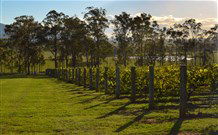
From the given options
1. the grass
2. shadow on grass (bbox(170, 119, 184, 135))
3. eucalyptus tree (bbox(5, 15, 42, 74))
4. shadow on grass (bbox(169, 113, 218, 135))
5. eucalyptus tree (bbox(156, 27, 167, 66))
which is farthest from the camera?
eucalyptus tree (bbox(5, 15, 42, 74))

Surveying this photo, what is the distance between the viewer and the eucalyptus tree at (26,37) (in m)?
81.5

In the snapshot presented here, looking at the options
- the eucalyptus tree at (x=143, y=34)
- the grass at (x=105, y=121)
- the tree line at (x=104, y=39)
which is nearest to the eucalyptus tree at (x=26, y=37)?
the tree line at (x=104, y=39)

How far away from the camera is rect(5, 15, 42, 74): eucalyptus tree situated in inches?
3209

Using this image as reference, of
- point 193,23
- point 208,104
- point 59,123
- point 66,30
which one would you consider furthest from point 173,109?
point 66,30

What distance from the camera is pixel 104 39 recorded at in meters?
70.4

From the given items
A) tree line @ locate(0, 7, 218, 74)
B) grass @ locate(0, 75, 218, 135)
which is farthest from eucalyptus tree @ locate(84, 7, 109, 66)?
grass @ locate(0, 75, 218, 135)

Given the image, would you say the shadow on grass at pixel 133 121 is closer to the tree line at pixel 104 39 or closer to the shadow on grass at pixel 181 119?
the shadow on grass at pixel 181 119

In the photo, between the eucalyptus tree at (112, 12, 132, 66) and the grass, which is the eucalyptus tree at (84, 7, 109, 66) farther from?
the grass

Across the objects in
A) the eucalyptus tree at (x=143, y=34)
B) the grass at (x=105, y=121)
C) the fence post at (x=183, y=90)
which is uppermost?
the eucalyptus tree at (x=143, y=34)

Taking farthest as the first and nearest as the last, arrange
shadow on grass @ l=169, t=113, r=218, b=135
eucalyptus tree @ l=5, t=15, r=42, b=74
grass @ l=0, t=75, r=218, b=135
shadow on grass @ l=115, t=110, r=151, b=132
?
eucalyptus tree @ l=5, t=15, r=42, b=74 < shadow on grass @ l=115, t=110, r=151, b=132 < grass @ l=0, t=75, r=218, b=135 < shadow on grass @ l=169, t=113, r=218, b=135

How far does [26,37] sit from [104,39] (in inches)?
861

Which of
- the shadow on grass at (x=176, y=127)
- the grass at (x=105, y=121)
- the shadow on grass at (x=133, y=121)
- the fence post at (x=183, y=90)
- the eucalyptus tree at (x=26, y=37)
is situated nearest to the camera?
the shadow on grass at (x=176, y=127)

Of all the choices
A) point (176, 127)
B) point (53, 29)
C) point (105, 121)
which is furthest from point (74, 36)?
point (176, 127)

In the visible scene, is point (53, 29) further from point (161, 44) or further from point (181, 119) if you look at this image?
point (181, 119)
